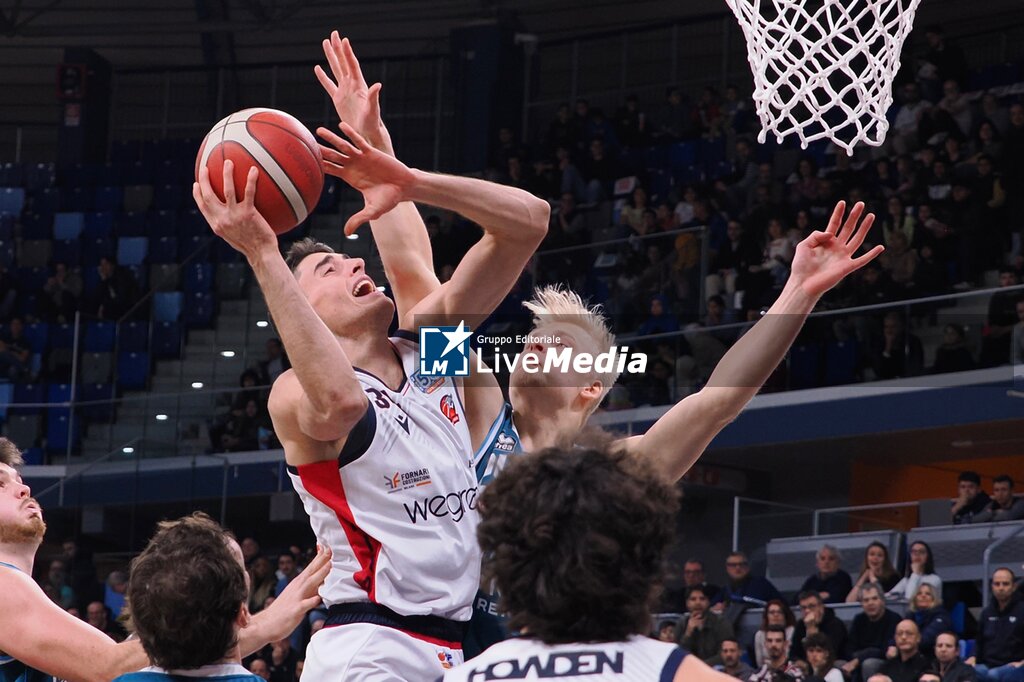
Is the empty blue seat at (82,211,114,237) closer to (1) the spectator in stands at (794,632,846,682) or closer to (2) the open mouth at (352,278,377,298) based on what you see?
(1) the spectator in stands at (794,632,846,682)

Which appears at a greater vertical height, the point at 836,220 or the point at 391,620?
the point at 836,220

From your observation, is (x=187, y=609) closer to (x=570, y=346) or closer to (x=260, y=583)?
(x=570, y=346)

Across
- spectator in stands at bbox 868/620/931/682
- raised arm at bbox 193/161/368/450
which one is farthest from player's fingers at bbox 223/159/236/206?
spectator in stands at bbox 868/620/931/682

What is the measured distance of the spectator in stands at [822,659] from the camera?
31.4 ft

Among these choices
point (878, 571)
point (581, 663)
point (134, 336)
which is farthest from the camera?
point (134, 336)

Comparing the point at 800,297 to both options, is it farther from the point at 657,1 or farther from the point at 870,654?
the point at 657,1

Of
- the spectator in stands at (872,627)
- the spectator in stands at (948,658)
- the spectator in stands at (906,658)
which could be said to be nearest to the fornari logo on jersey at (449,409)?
the spectator in stands at (948,658)

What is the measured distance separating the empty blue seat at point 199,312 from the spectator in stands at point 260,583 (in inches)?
119

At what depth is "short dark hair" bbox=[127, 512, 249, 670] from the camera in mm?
2924

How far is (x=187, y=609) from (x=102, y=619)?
38.0 feet

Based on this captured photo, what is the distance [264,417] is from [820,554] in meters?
6.16

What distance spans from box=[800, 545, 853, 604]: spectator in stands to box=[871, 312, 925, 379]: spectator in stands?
6.12ft

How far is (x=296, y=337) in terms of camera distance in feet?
10.6

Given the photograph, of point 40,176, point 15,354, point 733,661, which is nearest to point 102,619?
point 15,354
